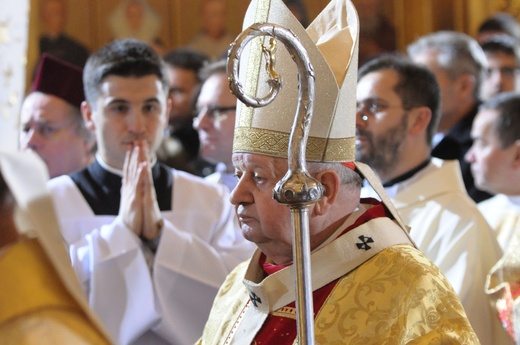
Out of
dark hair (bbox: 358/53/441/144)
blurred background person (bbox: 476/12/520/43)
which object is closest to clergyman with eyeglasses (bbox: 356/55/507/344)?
dark hair (bbox: 358/53/441/144)

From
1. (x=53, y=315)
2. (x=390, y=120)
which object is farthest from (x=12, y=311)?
(x=390, y=120)

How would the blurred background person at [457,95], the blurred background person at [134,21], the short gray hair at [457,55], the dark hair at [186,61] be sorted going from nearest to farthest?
the blurred background person at [457,95] < the short gray hair at [457,55] < the dark hair at [186,61] < the blurred background person at [134,21]

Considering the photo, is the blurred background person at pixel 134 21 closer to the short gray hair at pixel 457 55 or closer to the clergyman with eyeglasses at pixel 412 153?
the short gray hair at pixel 457 55

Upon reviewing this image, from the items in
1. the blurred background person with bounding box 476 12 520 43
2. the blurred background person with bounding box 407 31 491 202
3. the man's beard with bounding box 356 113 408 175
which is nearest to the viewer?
the man's beard with bounding box 356 113 408 175

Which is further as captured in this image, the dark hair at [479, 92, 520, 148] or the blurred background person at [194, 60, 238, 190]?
the blurred background person at [194, 60, 238, 190]

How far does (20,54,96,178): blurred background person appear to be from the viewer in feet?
17.8

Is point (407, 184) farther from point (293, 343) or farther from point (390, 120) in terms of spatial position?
point (293, 343)

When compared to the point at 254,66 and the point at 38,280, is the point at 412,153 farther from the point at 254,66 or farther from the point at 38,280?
the point at 38,280

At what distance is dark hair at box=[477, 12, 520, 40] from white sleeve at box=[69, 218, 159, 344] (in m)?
5.02

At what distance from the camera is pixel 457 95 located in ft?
21.7

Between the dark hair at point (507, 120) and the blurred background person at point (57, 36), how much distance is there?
17.3ft

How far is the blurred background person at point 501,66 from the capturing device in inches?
295

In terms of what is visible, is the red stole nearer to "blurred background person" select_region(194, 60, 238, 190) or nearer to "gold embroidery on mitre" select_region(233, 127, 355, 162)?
"gold embroidery on mitre" select_region(233, 127, 355, 162)

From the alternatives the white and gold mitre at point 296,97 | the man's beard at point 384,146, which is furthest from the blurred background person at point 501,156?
the white and gold mitre at point 296,97
